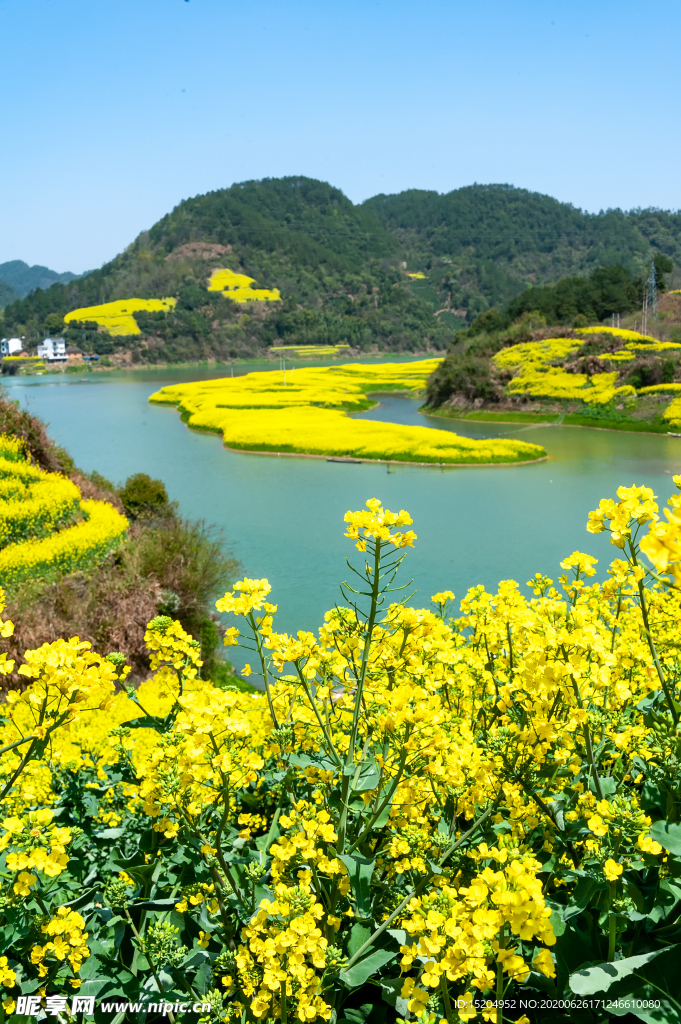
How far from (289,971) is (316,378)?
5003 centimetres

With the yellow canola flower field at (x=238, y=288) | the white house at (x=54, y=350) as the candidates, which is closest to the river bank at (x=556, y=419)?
the white house at (x=54, y=350)

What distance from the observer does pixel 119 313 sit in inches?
3920

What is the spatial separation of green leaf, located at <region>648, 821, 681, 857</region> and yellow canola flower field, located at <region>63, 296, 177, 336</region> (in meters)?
97.1

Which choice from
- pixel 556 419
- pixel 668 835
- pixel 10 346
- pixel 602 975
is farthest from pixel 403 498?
pixel 10 346

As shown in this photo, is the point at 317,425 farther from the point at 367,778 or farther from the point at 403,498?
the point at 367,778

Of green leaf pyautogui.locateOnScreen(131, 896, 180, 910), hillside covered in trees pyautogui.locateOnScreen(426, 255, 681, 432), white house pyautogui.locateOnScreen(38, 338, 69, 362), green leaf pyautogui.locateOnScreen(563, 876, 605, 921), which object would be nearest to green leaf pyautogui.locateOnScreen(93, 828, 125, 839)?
green leaf pyautogui.locateOnScreen(131, 896, 180, 910)

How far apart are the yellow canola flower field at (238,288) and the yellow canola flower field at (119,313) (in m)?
9.92

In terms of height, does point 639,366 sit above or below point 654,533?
above

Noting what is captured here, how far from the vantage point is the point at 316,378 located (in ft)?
164

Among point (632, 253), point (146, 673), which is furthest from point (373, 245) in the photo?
point (146, 673)

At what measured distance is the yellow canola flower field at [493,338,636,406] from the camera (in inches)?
1150

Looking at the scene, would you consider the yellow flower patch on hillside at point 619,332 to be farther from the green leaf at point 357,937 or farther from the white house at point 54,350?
the white house at point 54,350

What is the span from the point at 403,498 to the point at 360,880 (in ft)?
45.3

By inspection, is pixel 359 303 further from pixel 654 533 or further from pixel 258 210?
pixel 654 533
